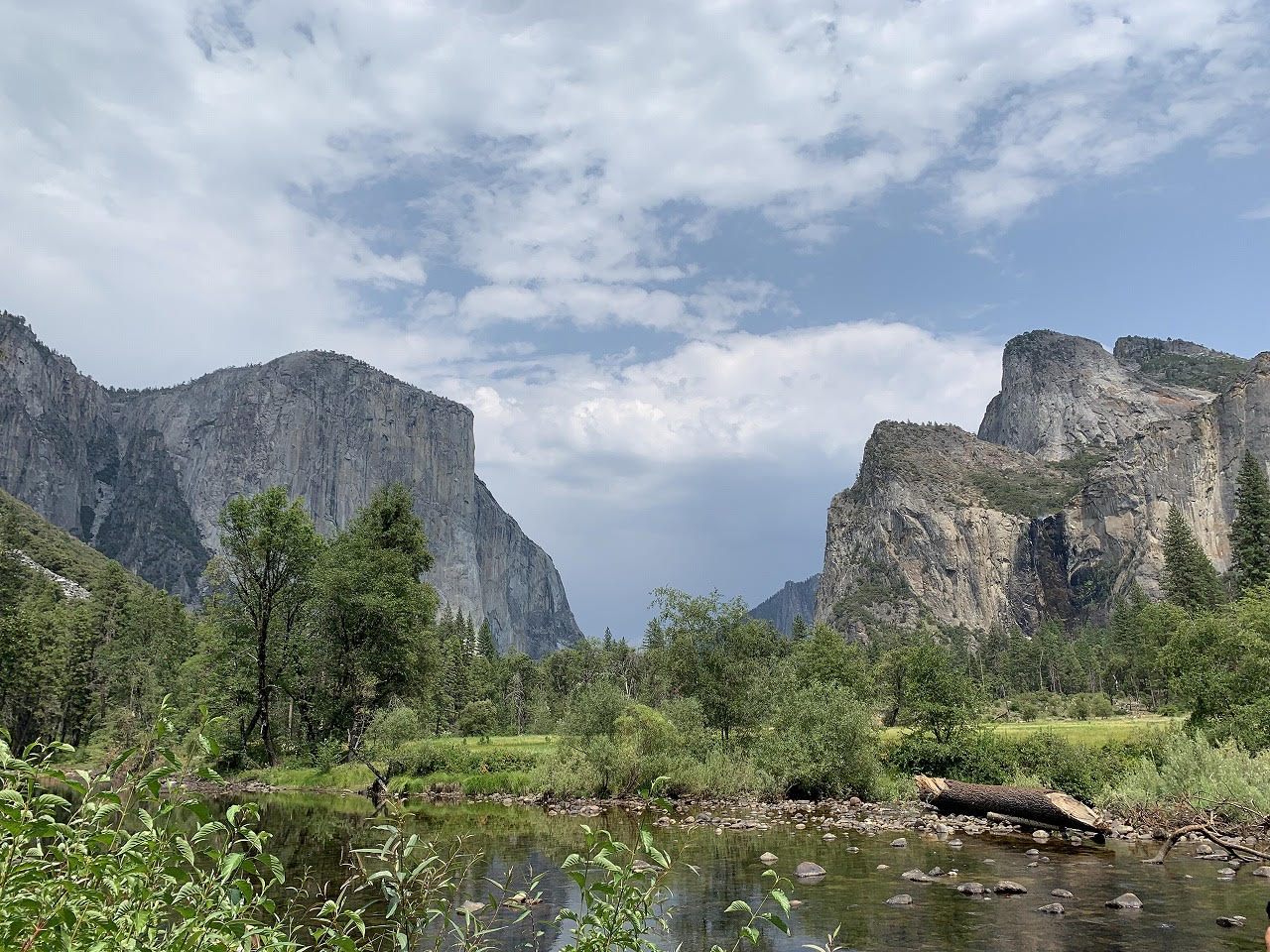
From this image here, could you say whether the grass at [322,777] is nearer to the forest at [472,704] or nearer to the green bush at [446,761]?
the forest at [472,704]

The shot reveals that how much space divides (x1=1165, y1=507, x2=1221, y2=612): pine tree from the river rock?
270 ft

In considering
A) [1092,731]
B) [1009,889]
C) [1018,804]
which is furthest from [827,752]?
[1092,731]

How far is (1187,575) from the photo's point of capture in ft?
284

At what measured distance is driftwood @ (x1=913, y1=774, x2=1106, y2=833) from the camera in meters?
24.0

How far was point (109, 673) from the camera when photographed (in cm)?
6506

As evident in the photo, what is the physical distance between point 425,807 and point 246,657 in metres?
19.5

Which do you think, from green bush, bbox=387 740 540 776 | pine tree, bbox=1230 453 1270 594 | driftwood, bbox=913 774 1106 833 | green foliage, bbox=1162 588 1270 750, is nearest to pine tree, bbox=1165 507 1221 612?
pine tree, bbox=1230 453 1270 594

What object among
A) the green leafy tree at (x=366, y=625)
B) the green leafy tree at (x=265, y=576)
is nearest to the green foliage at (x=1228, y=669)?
the green leafy tree at (x=366, y=625)

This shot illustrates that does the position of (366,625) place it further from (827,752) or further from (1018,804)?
(1018,804)

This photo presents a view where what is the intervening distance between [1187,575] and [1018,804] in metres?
77.9

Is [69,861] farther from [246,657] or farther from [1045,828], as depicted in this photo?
[246,657]

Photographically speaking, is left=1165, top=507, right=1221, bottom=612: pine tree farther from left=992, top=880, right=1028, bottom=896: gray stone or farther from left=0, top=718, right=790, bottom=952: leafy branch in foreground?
left=0, top=718, right=790, bottom=952: leafy branch in foreground

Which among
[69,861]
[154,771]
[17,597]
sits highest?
[17,597]

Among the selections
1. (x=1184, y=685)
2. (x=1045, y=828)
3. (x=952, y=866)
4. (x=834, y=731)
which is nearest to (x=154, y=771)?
(x=952, y=866)
